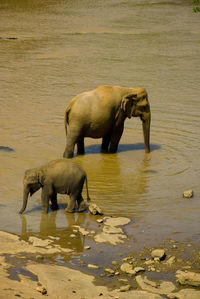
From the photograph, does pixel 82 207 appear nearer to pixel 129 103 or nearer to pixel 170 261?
pixel 170 261

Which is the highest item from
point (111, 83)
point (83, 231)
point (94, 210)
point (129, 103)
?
point (129, 103)

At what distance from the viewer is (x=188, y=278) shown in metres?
7.46

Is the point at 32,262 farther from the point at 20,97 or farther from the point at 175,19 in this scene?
the point at 175,19

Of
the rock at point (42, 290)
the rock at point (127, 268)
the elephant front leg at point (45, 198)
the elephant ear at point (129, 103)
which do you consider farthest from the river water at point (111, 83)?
the rock at point (42, 290)

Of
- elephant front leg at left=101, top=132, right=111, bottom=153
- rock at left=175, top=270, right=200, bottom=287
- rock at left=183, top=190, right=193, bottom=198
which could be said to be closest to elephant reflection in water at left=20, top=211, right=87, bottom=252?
rock at left=175, top=270, right=200, bottom=287

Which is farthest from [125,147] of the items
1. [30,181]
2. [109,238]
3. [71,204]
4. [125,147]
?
[109,238]

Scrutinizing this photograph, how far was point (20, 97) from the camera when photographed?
18.0 m

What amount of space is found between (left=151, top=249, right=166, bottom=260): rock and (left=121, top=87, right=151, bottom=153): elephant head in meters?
5.12

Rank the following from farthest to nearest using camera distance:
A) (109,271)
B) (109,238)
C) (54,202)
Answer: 1. (54,202)
2. (109,238)
3. (109,271)

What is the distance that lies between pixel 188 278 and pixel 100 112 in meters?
5.72

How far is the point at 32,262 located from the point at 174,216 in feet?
8.81

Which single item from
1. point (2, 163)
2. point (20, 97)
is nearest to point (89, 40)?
point (20, 97)

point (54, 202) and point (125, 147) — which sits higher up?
point (54, 202)

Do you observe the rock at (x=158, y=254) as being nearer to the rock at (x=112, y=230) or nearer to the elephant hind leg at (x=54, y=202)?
the rock at (x=112, y=230)
